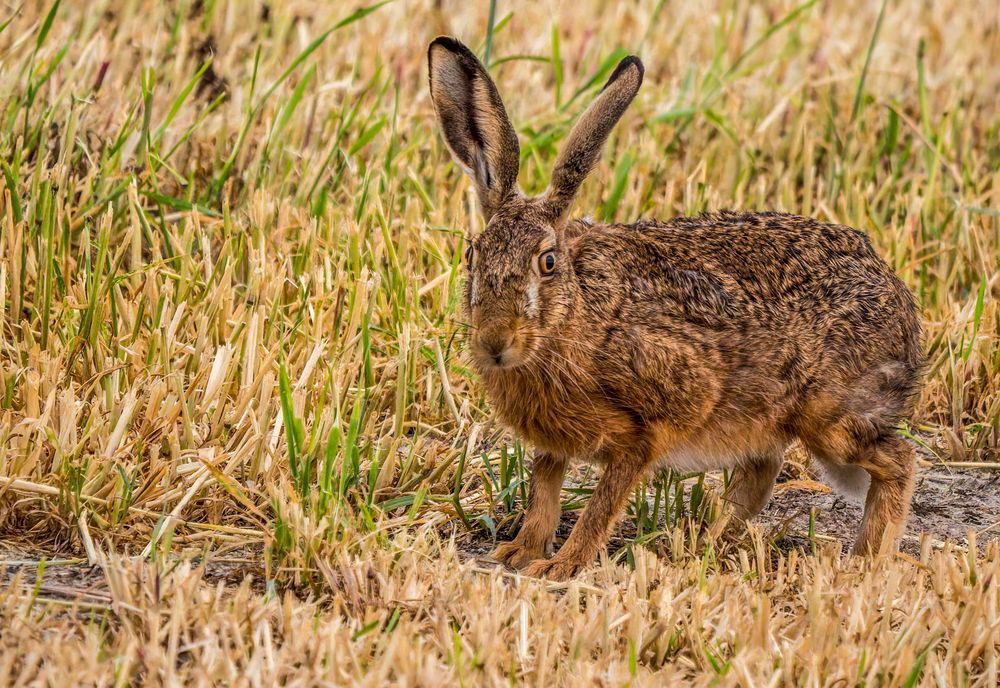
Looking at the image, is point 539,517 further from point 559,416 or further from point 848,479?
point 848,479

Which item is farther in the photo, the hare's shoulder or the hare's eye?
the hare's shoulder

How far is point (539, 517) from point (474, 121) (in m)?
1.08

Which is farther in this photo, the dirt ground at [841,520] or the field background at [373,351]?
the dirt ground at [841,520]

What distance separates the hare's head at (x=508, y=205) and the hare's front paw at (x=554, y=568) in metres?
0.52

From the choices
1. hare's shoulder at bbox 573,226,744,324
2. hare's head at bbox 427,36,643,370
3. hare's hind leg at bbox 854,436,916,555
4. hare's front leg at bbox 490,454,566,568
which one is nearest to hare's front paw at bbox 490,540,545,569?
hare's front leg at bbox 490,454,566,568

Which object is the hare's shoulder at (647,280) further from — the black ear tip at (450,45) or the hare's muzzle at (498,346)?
the black ear tip at (450,45)

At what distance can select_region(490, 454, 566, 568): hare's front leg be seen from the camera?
3838 millimetres

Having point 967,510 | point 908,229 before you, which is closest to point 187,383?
point 967,510

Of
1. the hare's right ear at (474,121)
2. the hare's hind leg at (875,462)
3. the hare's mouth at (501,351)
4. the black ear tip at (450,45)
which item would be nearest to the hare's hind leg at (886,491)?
the hare's hind leg at (875,462)

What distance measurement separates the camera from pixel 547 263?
12.1 feet

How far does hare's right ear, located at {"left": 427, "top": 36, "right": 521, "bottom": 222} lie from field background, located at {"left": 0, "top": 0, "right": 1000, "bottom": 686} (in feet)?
1.90

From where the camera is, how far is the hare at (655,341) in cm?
371

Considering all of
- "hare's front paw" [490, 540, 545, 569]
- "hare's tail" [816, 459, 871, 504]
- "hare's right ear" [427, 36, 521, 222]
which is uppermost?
"hare's right ear" [427, 36, 521, 222]

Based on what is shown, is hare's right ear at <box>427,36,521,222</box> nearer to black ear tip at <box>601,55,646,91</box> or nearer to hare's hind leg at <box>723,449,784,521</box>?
black ear tip at <box>601,55,646,91</box>
